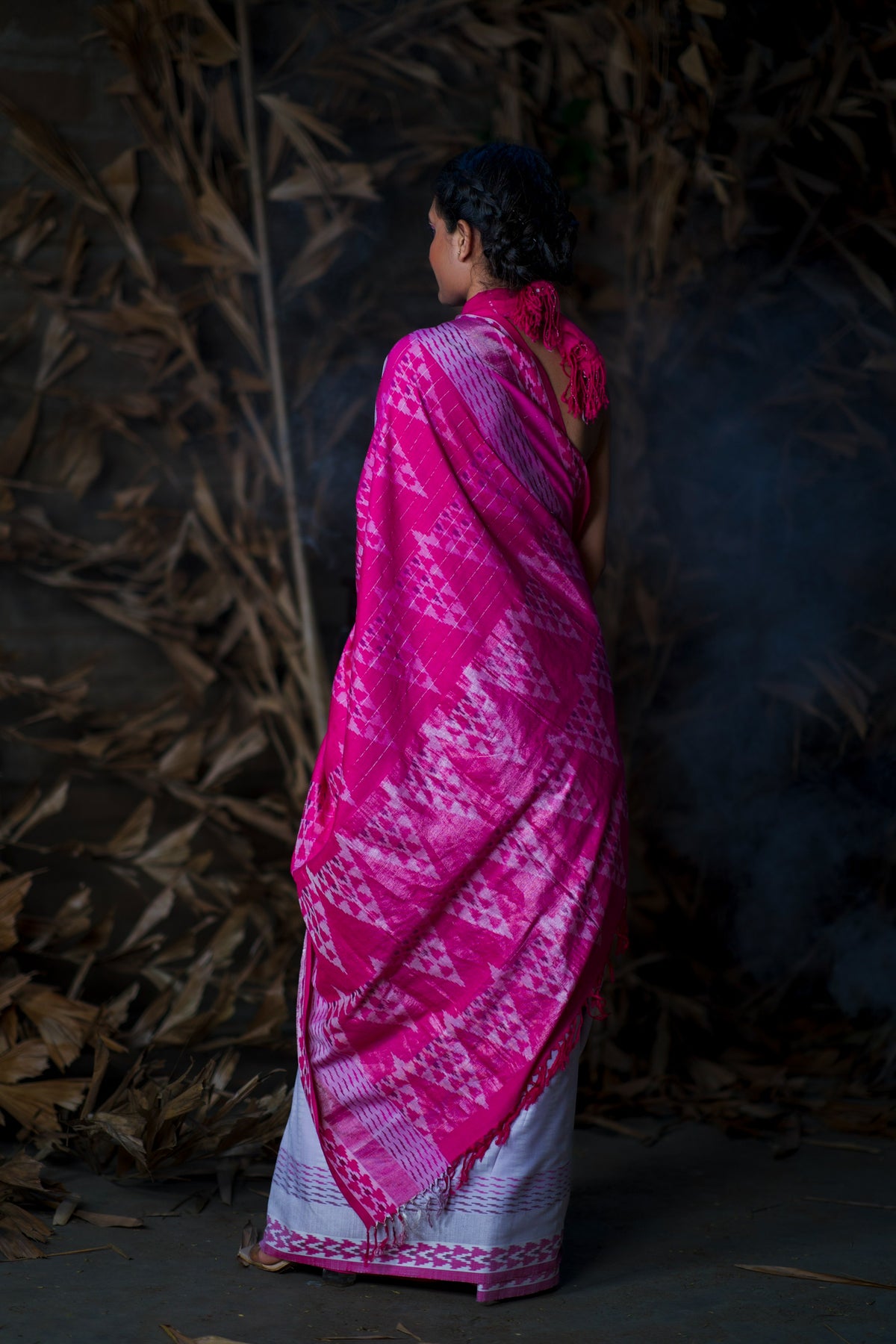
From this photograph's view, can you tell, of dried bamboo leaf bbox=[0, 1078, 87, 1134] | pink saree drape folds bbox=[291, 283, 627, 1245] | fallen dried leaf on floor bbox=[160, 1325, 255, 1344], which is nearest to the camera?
fallen dried leaf on floor bbox=[160, 1325, 255, 1344]

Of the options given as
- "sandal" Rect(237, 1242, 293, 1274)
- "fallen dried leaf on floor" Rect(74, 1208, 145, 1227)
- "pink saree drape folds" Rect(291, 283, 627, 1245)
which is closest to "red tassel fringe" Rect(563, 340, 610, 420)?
"pink saree drape folds" Rect(291, 283, 627, 1245)

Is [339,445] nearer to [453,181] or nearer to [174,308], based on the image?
[174,308]

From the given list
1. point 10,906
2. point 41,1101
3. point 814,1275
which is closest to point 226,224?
point 10,906

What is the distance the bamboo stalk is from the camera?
9.74ft

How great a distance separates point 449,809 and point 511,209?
2.60ft

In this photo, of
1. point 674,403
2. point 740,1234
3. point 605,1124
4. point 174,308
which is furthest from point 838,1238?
point 174,308

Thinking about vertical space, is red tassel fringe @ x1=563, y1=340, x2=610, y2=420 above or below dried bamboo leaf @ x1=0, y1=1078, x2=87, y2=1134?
above

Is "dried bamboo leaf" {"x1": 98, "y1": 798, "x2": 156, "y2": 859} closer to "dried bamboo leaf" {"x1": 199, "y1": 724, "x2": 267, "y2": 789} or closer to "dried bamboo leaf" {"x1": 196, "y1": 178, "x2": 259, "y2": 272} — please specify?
"dried bamboo leaf" {"x1": 199, "y1": 724, "x2": 267, "y2": 789}

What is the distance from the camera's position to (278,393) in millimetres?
3021

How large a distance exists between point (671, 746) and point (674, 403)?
75cm

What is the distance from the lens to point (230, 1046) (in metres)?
2.77

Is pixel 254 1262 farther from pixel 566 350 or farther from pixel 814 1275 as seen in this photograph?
pixel 566 350

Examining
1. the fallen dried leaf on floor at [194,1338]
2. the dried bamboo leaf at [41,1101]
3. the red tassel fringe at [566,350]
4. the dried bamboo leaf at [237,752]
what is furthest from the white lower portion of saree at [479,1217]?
the dried bamboo leaf at [237,752]

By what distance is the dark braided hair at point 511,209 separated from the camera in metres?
1.88
